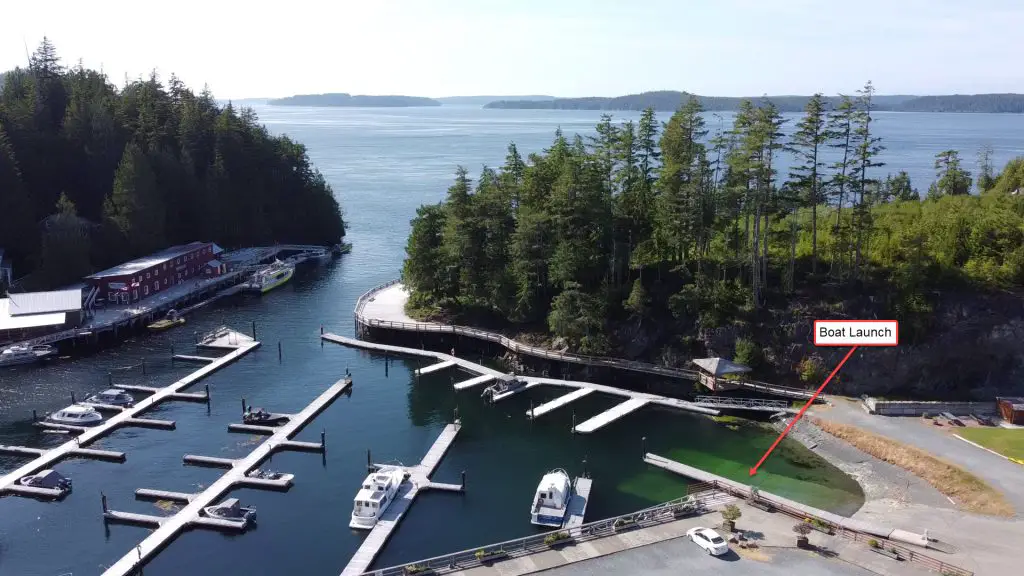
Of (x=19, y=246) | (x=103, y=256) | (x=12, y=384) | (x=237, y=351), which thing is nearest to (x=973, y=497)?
(x=237, y=351)

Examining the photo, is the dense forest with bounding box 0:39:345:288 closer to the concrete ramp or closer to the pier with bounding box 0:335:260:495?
the pier with bounding box 0:335:260:495

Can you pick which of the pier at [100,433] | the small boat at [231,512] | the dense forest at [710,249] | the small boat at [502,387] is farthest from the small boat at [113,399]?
the dense forest at [710,249]

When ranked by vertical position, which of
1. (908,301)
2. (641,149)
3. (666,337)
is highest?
(641,149)

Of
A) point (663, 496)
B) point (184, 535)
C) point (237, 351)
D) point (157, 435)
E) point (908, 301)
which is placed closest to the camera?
point (184, 535)

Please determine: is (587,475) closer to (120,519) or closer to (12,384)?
(120,519)

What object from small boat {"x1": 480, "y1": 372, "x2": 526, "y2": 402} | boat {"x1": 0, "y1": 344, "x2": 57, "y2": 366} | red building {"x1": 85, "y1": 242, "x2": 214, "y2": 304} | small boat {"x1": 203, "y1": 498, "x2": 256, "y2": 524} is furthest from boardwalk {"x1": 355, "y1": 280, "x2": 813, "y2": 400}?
small boat {"x1": 203, "y1": 498, "x2": 256, "y2": 524}

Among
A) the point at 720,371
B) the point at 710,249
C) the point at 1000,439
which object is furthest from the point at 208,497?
the point at 1000,439

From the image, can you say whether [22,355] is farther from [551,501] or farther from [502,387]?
[551,501]
